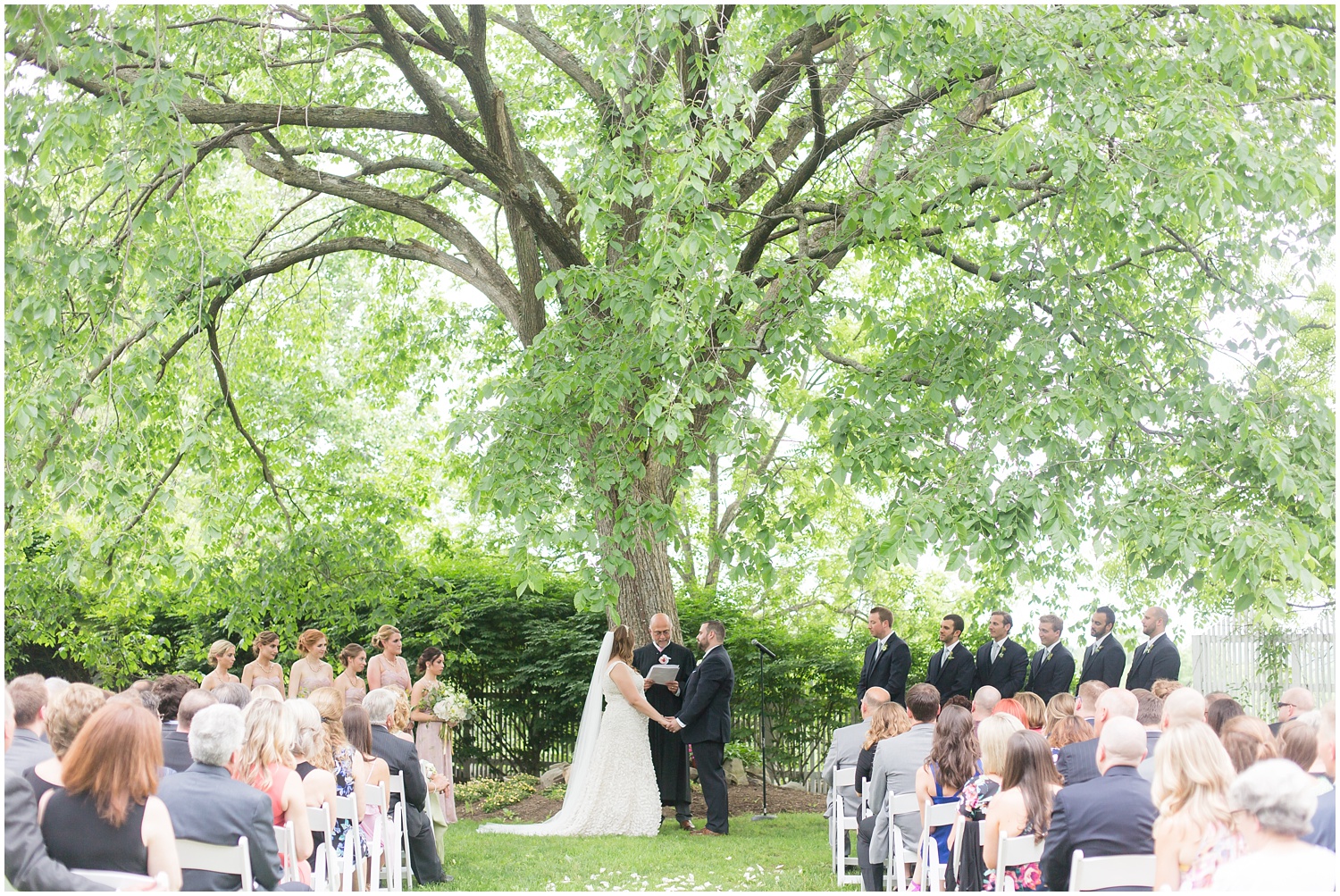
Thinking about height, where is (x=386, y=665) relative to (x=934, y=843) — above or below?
above

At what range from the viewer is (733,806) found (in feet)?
37.6

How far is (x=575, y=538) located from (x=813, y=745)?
265 inches

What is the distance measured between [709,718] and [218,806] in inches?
241

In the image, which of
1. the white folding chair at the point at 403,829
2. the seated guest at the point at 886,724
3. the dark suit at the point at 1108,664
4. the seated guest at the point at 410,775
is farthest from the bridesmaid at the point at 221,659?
the dark suit at the point at 1108,664

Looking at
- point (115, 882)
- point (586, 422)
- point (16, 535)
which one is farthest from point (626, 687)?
point (115, 882)

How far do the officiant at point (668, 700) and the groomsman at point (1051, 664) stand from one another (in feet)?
10.1

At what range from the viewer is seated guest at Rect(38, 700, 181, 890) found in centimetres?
389

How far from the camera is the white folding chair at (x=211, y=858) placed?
171 inches

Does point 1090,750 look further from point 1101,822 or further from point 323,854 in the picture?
point 323,854

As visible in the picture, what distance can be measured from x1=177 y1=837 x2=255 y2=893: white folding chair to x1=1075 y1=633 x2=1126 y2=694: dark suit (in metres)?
7.25

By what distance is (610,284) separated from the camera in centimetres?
786

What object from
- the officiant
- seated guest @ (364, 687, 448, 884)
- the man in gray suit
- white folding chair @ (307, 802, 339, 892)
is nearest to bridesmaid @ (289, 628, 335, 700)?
seated guest @ (364, 687, 448, 884)

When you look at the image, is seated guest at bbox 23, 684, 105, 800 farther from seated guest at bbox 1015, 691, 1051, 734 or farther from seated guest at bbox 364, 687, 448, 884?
seated guest at bbox 1015, 691, 1051, 734

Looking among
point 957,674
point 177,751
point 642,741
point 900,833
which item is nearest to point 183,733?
point 177,751
